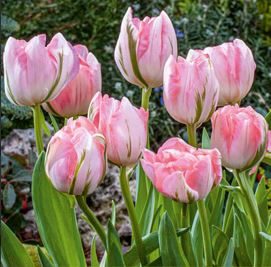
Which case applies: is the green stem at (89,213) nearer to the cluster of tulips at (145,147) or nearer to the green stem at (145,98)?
the cluster of tulips at (145,147)

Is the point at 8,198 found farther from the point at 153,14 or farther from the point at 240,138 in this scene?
the point at 153,14

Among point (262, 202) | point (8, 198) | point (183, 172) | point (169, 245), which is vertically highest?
point (183, 172)

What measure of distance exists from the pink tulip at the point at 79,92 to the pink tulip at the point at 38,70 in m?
0.04

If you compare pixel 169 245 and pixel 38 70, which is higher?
pixel 38 70

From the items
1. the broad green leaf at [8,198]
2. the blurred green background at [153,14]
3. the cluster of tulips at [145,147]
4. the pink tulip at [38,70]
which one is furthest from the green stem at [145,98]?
the blurred green background at [153,14]

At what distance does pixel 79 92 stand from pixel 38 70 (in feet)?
0.27

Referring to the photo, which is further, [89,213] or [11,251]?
[11,251]

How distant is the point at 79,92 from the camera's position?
1.01 meters

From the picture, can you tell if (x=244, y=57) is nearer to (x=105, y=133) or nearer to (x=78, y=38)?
(x=105, y=133)

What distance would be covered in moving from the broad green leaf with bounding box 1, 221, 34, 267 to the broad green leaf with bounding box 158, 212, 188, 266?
216 millimetres

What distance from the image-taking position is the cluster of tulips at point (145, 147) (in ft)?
2.76

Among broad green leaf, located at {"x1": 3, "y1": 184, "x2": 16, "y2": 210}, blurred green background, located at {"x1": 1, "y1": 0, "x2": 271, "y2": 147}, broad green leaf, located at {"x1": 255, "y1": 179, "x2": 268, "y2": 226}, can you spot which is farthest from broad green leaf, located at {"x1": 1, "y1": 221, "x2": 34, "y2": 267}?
blurred green background, located at {"x1": 1, "y1": 0, "x2": 271, "y2": 147}

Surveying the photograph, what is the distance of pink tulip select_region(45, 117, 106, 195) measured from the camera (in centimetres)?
83

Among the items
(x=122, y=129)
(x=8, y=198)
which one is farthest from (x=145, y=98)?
(x=8, y=198)
